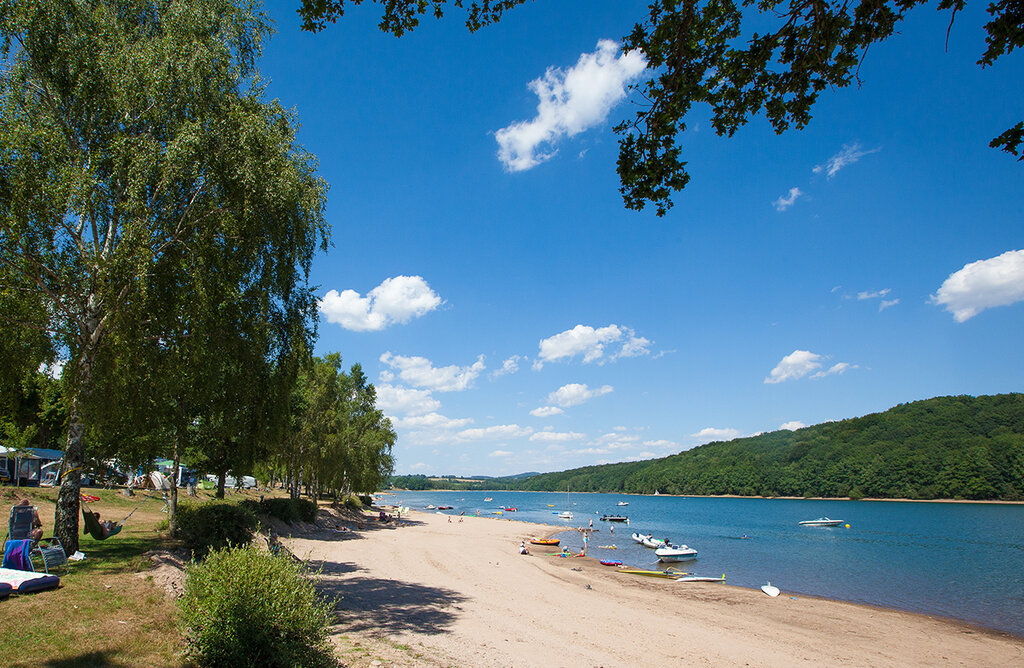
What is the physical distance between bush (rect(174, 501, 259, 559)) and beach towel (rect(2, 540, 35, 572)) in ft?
15.3

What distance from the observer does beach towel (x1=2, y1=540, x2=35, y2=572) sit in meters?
8.80

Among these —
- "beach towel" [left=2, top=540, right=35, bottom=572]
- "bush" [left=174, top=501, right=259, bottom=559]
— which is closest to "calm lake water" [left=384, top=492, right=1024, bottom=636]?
"bush" [left=174, top=501, right=259, bottom=559]

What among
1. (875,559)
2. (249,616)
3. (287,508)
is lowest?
(875,559)

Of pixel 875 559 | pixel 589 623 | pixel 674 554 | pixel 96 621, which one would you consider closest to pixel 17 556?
pixel 96 621

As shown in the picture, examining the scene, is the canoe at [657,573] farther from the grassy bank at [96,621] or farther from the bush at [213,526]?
the grassy bank at [96,621]

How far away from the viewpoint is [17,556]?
8.87m

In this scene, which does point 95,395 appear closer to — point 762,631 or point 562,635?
point 562,635

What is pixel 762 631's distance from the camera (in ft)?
56.2

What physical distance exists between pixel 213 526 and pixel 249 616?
36.2 feet

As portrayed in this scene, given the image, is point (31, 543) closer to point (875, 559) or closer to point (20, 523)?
point (20, 523)

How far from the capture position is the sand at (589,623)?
1162cm

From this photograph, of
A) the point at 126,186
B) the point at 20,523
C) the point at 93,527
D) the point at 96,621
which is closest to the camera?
the point at 96,621

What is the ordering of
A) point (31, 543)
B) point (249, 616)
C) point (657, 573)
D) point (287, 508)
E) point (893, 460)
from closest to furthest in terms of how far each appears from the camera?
point (249, 616), point (31, 543), point (287, 508), point (657, 573), point (893, 460)

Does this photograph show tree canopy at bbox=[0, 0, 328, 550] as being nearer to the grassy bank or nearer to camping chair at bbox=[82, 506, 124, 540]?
camping chair at bbox=[82, 506, 124, 540]
